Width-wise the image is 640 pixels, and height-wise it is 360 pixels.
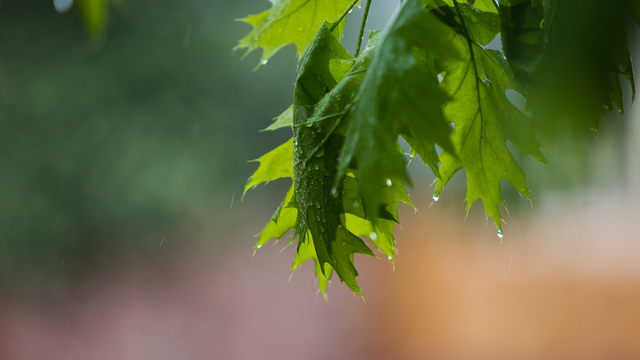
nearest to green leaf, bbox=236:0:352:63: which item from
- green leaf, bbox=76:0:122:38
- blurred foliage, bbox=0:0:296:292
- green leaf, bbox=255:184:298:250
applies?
green leaf, bbox=255:184:298:250

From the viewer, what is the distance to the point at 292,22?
40cm

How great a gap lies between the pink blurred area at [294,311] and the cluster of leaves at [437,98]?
270 cm

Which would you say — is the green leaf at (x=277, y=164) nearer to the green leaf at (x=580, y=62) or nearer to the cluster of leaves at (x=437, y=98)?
the cluster of leaves at (x=437, y=98)

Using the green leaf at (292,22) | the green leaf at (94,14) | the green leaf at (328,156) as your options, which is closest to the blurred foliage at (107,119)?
the green leaf at (292,22)

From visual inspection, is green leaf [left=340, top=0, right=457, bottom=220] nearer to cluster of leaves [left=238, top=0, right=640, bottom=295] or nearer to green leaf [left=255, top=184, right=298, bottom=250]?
cluster of leaves [left=238, top=0, right=640, bottom=295]

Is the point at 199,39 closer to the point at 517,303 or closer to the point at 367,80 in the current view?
the point at 517,303

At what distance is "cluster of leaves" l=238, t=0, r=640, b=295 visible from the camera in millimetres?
164

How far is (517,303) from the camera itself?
2.84 metres

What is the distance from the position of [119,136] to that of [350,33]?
1623mm

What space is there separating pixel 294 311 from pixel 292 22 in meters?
3.02

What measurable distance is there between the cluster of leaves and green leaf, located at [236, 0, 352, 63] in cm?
5

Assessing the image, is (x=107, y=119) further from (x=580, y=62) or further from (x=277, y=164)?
(x=580, y=62)

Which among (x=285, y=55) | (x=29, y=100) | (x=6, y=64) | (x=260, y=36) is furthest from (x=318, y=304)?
(x=260, y=36)

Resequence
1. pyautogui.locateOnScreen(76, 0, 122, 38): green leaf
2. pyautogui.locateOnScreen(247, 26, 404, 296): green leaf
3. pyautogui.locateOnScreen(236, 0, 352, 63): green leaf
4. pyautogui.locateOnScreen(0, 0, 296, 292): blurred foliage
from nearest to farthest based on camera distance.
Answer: pyautogui.locateOnScreen(76, 0, 122, 38): green leaf → pyautogui.locateOnScreen(247, 26, 404, 296): green leaf → pyautogui.locateOnScreen(236, 0, 352, 63): green leaf → pyautogui.locateOnScreen(0, 0, 296, 292): blurred foliage
